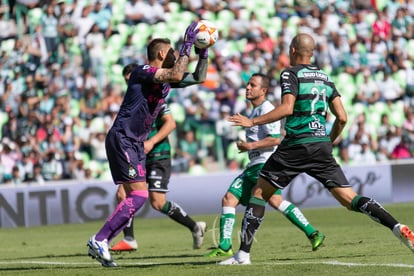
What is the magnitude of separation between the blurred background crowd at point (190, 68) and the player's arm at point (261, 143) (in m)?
10.2

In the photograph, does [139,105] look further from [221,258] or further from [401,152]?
[401,152]

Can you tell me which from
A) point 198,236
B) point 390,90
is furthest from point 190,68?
point 198,236

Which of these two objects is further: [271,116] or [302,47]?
[302,47]

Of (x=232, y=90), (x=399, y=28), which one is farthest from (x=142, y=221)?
(x=399, y=28)

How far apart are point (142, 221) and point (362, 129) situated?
7.01 m

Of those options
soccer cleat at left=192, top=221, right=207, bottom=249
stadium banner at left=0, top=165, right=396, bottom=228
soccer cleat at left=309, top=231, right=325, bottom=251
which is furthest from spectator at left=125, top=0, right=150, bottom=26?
soccer cleat at left=309, top=231, right=325, bottom=251

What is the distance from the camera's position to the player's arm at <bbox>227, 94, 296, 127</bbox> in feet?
31.0

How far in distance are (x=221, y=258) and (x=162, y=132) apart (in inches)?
89.3

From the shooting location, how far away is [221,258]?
453 inches

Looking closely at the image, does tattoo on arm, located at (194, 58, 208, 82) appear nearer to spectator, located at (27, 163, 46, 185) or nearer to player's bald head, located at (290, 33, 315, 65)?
player's bald head, located at (290, 33, 315, 65)

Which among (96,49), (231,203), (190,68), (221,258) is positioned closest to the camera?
(221,258)

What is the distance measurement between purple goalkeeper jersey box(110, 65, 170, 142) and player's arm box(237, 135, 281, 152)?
1619 millimetres

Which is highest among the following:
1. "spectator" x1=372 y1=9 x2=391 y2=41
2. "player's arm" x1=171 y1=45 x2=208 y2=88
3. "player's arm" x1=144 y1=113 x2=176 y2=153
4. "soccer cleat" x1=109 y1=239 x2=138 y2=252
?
"spectator" x1=372 y1=9 x2=391 y2=41

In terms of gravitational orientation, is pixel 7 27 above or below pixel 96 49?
above
